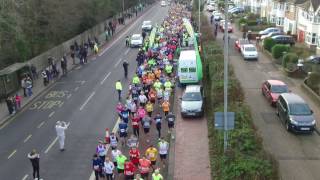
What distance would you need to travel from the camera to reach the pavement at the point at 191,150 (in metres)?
21.1

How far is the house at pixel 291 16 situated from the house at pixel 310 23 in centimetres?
196

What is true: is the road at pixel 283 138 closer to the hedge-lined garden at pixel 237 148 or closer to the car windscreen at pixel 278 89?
the car windscreen at pixel 278 89

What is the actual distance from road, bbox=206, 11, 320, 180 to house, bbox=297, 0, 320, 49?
13450 mm

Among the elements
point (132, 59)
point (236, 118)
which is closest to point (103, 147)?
point (236, 118)

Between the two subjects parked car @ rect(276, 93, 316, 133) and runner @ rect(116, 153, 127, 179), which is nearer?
runner @ rect(116, 153, 127, 179)

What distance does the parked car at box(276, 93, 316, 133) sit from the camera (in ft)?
86.1

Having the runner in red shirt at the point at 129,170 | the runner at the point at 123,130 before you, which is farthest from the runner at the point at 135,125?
the runner in red shirt at the point at 129,170

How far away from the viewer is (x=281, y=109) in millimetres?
Answer: 28609

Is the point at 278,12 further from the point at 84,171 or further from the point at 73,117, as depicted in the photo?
the point at 84,171

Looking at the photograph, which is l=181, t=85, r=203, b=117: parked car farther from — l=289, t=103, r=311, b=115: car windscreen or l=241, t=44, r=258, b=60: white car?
l=241, t=44, r=258, b=60: white car

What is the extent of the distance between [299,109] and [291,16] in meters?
39.2

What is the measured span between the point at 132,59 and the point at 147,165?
31584mm

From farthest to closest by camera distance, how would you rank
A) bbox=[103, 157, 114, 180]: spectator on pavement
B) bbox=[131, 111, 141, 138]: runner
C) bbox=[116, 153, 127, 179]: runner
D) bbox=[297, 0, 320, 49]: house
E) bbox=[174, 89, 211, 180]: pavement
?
bbox=[297, 0, 320, 49]: house < bbox=[131, 111, 141, 138]: runner < bbox=[174, 89, 211, 180]: pavement < bbox=[116, 153, 127, 179]: runner < bbox=[103, 157, 114, 180]: spectator on pavement

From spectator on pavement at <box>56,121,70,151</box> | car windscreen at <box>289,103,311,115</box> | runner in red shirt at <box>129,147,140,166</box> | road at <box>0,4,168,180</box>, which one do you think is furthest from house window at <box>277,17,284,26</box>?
runner in red shirt at <box>129,147,140,166</box>
